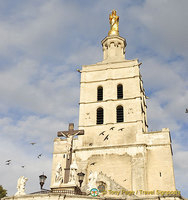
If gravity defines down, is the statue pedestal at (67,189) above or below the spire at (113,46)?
below

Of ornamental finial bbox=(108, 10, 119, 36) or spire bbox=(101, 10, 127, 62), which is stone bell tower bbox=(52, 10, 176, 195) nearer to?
spire bbox=(101, 10, 127, 62)

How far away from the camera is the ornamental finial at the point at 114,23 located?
163ft

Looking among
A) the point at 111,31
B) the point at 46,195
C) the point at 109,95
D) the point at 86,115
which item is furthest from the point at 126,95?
the point at 46,195

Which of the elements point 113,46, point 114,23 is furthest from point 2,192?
point 114,23

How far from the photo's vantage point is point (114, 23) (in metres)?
50.7

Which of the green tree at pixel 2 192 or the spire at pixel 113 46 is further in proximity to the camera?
the spire at pixel 113 46

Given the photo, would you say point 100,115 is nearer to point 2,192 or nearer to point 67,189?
point 2,192

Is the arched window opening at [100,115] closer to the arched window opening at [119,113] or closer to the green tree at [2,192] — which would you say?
the arched window opening at [119,113]

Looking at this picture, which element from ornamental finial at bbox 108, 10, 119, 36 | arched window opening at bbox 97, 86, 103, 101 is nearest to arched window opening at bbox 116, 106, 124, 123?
arched window opening at bbox 97, 86, 103, 101

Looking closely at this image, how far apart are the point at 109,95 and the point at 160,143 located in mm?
9913

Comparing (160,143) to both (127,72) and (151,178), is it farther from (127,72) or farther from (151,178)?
(127,72)

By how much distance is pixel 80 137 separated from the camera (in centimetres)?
3844

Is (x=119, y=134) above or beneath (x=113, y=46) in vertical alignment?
beneath

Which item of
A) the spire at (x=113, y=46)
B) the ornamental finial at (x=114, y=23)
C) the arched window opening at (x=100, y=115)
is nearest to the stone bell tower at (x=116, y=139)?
the arched window opening at (x=100, y=115)
